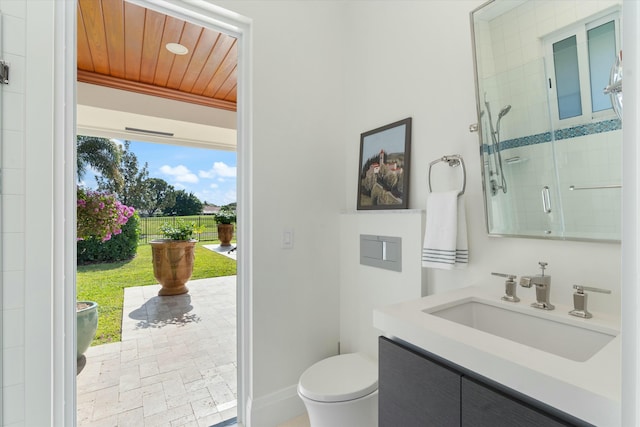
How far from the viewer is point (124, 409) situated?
5.68 feet

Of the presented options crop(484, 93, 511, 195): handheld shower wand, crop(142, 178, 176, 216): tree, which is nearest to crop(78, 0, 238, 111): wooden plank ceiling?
crop(142, 178, 176, 216): tree

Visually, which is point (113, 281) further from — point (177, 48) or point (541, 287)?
point (541, 287)

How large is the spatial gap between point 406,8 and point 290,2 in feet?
2.26

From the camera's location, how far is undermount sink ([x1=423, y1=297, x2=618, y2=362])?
0.89m

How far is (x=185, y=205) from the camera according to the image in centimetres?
229

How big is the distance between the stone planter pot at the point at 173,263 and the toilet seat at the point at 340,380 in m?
1.38

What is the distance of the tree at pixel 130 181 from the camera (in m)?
2.12

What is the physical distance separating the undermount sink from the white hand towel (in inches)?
7.4

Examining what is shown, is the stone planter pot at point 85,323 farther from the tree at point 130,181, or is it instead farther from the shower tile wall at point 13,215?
the shower tile wall at point 13,215

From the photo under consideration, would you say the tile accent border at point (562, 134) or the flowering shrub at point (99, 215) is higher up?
the tile accent border at point (562, 134)

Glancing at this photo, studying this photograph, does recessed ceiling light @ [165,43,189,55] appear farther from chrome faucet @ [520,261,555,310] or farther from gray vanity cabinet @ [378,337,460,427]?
chrome faucet @ [520,261,555,310]

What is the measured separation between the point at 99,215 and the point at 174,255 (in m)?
0.58

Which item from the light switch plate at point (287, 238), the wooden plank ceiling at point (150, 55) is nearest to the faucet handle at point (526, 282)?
the light switch plate at point (287, 238)

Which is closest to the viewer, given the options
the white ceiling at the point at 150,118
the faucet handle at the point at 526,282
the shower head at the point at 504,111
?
the faucet handle at the point at 526,282
